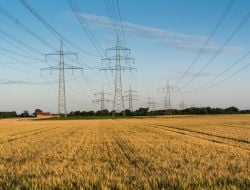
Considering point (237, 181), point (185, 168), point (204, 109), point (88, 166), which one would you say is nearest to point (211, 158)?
point (185, 168)

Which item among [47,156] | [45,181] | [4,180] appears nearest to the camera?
[45,181]

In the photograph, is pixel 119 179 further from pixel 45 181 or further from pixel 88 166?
pixel 88 166

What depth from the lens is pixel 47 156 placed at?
16.9 meters

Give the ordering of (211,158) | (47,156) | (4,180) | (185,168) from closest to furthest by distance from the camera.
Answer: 1. (4,180)
2. (185,168)
3. (211,158)
4. (47,156)

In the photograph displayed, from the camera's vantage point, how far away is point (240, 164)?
1294 centimetres

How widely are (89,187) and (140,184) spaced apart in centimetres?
101

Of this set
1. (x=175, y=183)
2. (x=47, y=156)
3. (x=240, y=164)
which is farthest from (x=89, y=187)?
(x=47, y=156)

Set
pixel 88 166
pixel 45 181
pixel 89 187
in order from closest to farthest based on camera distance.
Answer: pixel 89 187 → pixel 45 181 → pixel 88 166

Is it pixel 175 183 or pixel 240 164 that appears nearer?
pixel 175 183

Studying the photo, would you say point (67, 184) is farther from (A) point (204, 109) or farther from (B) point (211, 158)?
(A) point (204, 109)

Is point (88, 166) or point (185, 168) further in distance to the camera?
point (88, 166)

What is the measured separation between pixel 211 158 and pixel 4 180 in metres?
7.08

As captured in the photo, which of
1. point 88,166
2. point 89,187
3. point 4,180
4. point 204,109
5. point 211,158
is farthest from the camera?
point 204,109

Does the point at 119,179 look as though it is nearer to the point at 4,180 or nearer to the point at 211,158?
the point at 4,180
